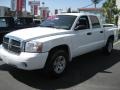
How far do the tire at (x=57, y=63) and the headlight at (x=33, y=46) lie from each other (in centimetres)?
49

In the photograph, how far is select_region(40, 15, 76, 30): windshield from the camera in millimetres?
7656

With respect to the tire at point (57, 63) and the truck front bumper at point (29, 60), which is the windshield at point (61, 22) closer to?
the tire at point (57, 63)

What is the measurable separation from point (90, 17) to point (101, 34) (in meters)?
0.96

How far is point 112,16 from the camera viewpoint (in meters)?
26.7

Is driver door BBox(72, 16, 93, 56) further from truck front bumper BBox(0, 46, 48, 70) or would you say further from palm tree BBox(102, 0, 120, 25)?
palm tree BBox(102, 0, 120, 25)

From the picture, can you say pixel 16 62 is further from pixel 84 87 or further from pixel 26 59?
pixel 84 87

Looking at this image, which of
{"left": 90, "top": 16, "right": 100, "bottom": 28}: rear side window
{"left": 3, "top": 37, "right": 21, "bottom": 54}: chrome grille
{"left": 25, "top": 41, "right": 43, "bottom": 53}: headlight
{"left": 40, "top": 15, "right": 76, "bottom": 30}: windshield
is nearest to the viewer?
{"left": 25, "top": 41, "right": 43, "bottom": 53}: headlight

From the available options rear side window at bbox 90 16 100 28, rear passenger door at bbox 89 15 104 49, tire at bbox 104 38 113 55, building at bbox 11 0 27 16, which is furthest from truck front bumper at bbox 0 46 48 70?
building at bbox 11 0 27 16

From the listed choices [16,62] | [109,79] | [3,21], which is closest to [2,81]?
[16,62]

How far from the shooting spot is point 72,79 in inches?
268

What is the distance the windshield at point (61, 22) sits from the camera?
766 cm

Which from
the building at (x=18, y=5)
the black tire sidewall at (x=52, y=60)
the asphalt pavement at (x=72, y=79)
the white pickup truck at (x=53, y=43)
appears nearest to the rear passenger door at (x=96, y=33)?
the white pickup truck at (x=53, y=43)

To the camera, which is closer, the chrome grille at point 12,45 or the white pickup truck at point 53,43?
the white pickup truck at point 53,43

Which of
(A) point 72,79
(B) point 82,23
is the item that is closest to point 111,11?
(B) point 82,23
